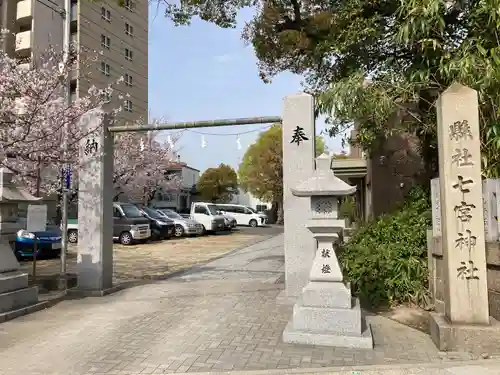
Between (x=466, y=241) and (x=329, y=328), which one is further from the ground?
(x=466, y=241)

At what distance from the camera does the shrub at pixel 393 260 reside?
23.8 feet

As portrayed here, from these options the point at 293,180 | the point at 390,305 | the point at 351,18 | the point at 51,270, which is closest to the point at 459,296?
the point at 390,305

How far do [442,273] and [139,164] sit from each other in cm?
2356

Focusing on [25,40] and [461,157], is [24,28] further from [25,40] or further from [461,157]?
[461,157]

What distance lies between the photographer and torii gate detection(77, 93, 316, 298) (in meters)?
7.57

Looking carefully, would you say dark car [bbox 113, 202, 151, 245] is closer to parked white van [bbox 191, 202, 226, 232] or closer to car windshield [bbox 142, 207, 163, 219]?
car windshield [bbox 142, 207, 163, 219]

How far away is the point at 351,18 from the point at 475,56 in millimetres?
2816

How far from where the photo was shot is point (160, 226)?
2152 cm

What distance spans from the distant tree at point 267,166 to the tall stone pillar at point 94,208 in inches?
1085

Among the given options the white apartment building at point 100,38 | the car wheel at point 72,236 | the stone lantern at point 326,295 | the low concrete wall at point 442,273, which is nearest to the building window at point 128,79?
the white apartment building at point 100,38

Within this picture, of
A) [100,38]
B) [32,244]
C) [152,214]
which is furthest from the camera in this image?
[100,38]

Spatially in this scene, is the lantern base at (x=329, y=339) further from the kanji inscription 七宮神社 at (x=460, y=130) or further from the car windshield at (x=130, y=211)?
the car windshield at (x=130, y=211)

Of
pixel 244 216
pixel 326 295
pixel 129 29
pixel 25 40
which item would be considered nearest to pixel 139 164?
pixel 25 40

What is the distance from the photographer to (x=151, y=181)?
1189 inches
